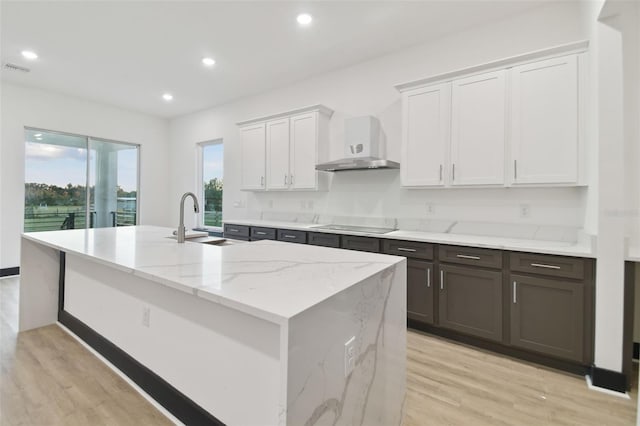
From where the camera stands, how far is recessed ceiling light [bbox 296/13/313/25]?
297 centimetres

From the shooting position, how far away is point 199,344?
5.20 feet

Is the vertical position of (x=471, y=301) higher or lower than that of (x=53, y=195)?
lower

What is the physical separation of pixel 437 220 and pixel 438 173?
57 centimetres

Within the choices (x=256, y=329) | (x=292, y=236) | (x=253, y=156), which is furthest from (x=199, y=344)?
(x=253, y=156)

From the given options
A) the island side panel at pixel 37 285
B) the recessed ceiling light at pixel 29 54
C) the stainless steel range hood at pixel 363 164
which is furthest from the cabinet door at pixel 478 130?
the recessed ceiling light at pixel 29 54

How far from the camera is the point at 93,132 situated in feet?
18.2

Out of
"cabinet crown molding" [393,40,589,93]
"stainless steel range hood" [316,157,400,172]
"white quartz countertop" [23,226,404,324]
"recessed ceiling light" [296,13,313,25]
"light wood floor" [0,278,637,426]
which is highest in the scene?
"recessed ceiling light" [296,13,313,25]

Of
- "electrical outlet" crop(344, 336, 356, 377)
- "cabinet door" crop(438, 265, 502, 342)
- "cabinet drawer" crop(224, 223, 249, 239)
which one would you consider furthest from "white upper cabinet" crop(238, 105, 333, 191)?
"electrical outlet" crop(344, 336, 356, 377)

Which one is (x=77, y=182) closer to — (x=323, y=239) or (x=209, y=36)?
(x=209, y=36)

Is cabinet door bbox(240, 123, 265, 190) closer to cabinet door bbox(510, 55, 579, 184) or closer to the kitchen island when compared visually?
the kitchen island

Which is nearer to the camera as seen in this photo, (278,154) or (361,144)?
(361,144)

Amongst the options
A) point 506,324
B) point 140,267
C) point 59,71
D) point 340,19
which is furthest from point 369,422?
point 59,71

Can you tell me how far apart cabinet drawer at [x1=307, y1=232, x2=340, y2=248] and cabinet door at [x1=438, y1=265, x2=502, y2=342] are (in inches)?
45.3

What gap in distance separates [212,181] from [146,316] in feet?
14.6
